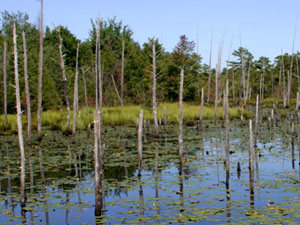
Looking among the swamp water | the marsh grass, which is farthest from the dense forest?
the swamp water

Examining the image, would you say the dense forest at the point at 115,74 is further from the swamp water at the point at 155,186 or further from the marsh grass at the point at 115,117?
the swamp water at the point at 155,186

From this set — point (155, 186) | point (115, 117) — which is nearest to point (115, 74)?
point (115, 117)

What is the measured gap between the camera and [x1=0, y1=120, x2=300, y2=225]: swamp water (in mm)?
9625

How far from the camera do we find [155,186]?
12.6 m

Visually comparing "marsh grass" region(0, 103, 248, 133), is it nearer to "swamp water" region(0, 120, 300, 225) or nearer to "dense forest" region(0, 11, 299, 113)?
"dense forest" region(0, 11, 299, 113)

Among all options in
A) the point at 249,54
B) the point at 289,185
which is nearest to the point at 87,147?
the point at 289,185

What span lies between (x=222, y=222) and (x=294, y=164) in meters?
7.41

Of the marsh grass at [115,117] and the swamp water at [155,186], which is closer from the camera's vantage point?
the swamp water at [155,186]

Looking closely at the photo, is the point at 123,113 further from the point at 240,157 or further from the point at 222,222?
the point at 222,222

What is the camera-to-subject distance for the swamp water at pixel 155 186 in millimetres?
9625

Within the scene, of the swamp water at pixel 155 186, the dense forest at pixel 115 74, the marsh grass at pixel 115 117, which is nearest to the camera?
the swamp water at pixel 155 186

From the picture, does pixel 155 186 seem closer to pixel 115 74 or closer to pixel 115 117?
pixel 115 117

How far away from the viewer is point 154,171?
49.6 ft

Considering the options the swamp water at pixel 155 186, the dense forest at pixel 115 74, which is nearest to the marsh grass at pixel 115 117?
the dense forest at pixel 115 74
